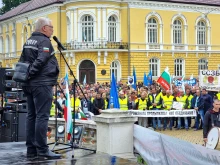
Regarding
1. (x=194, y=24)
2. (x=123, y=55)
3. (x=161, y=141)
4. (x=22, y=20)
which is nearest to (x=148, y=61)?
(x=123, y=55)

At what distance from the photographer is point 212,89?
2305 centimetres

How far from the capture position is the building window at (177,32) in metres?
56.1

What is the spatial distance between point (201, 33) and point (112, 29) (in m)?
11.4

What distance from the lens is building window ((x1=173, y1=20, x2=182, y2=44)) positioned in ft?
184

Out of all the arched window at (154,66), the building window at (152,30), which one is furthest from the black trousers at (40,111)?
the building window at (152,30)

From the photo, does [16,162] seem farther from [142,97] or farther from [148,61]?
[148,61]

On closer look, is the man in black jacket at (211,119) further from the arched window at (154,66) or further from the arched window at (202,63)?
the arched window at (202,63)

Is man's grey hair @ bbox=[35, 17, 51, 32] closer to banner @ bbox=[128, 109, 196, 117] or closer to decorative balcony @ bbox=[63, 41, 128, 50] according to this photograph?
banner @ bbox=[128, 109, 196, 117]

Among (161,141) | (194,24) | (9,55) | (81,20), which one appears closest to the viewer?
(161,141)

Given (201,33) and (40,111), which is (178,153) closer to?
(40,111)

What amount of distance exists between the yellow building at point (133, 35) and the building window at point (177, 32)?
0.11 metres

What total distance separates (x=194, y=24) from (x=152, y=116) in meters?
38.4

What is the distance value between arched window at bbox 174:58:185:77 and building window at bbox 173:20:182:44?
215 cm

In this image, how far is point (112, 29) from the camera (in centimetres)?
5262
